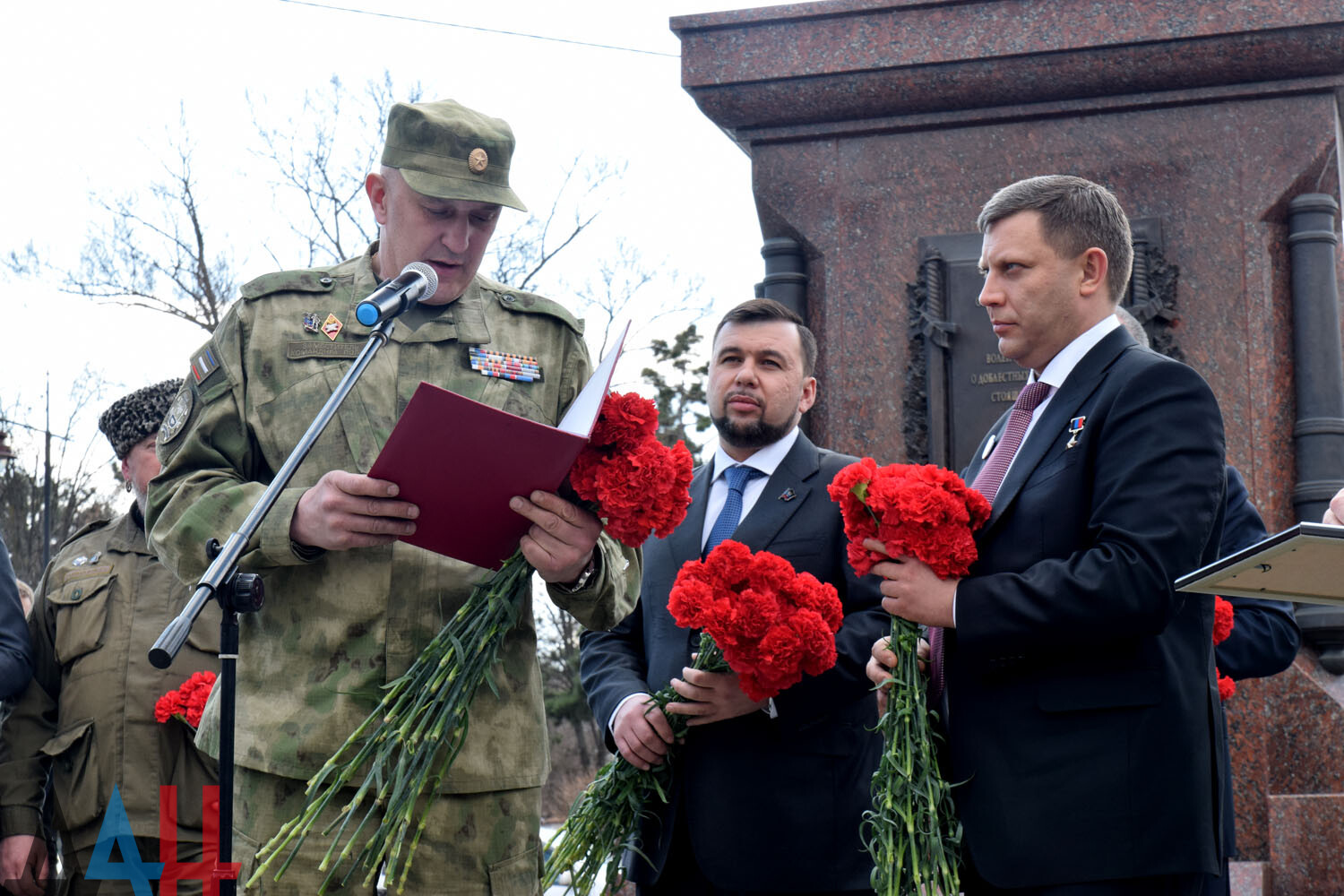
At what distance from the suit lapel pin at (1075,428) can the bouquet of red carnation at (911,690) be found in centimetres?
23

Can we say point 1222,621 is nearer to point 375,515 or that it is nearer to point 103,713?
point 375,515

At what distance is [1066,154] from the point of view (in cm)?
545

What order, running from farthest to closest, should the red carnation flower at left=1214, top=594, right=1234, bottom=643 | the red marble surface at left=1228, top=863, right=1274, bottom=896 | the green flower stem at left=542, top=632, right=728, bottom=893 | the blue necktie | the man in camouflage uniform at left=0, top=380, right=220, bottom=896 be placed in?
the man in camouflage uniform at left=0, top=380, right=220, bottom=896, the red marble surface at left=1228, top=863, right=1274, bottom=896, the blue necktie, the red carnation flower at left=1214, top=594, right=1234, bottom=643, the green flower stem at left=542, top=632, right=728, bottom=893

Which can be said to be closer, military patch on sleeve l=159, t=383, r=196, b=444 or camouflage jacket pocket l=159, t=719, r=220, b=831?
military patch on sleeve l=159, t=383, r=196, b=444

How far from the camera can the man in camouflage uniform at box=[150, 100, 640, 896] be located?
103 inches

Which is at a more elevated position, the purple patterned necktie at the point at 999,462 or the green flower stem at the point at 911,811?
the purple patterned necktie at the point at 999,462

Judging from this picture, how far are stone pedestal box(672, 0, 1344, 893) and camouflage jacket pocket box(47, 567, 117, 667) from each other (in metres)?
2.85

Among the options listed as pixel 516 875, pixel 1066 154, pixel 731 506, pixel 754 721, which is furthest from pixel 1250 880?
pixel 516 875

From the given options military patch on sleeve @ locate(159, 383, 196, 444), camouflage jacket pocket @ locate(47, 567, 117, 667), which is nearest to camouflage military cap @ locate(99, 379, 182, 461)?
camouflage jacket pocket @ locate(47, 567, 117, 667)

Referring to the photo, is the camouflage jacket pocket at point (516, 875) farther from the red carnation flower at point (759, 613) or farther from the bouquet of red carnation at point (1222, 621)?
the bouquet of red carnation at point (1222, 621)

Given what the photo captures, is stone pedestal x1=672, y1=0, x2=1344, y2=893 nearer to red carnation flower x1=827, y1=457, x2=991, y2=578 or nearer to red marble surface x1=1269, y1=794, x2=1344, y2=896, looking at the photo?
red marble surface x1=1269, y1=794, x2=1344, y2=896

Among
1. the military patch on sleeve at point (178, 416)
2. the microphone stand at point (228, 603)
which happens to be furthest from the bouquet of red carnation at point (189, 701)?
the microphone stand at point (228, 603)

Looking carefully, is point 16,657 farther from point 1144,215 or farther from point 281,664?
point 1144,215

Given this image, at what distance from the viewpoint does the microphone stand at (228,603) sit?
7.48ft
